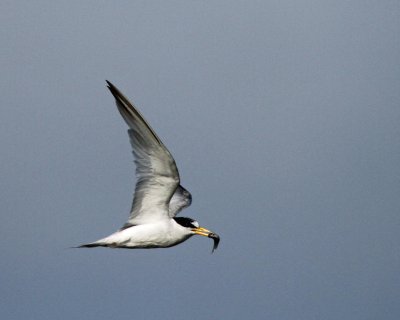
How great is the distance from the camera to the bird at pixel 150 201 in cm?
1839

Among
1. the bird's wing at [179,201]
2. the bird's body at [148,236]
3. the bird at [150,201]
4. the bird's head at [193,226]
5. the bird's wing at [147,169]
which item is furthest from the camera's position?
the bird's wing at [179,201]

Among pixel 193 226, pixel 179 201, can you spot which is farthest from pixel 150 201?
pixel 179 201

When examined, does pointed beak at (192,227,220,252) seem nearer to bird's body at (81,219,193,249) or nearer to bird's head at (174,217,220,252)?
bird's head at (174,217,220,252)

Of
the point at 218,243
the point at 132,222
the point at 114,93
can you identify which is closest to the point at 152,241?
the point at 132,222

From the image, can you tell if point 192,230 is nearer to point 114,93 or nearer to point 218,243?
point 218,243

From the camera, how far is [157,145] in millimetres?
18453

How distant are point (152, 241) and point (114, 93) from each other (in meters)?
3.78

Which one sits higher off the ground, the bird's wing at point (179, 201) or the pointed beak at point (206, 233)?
the bird's wing at point (179, 201)

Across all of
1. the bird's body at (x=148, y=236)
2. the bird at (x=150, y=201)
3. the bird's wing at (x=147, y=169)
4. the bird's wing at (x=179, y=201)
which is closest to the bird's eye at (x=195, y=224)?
the bird at (x=150, y=201)

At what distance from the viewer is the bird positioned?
60.3ft

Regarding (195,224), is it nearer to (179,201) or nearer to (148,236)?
(148,236)

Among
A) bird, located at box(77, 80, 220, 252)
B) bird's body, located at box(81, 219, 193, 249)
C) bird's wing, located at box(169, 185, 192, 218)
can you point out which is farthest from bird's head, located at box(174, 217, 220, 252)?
bird's wing, located at box(169, 185, 192, 218)

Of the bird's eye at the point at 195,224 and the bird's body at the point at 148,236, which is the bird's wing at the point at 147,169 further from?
the bird's eye at the point at 195,224

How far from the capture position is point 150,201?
1984cm
